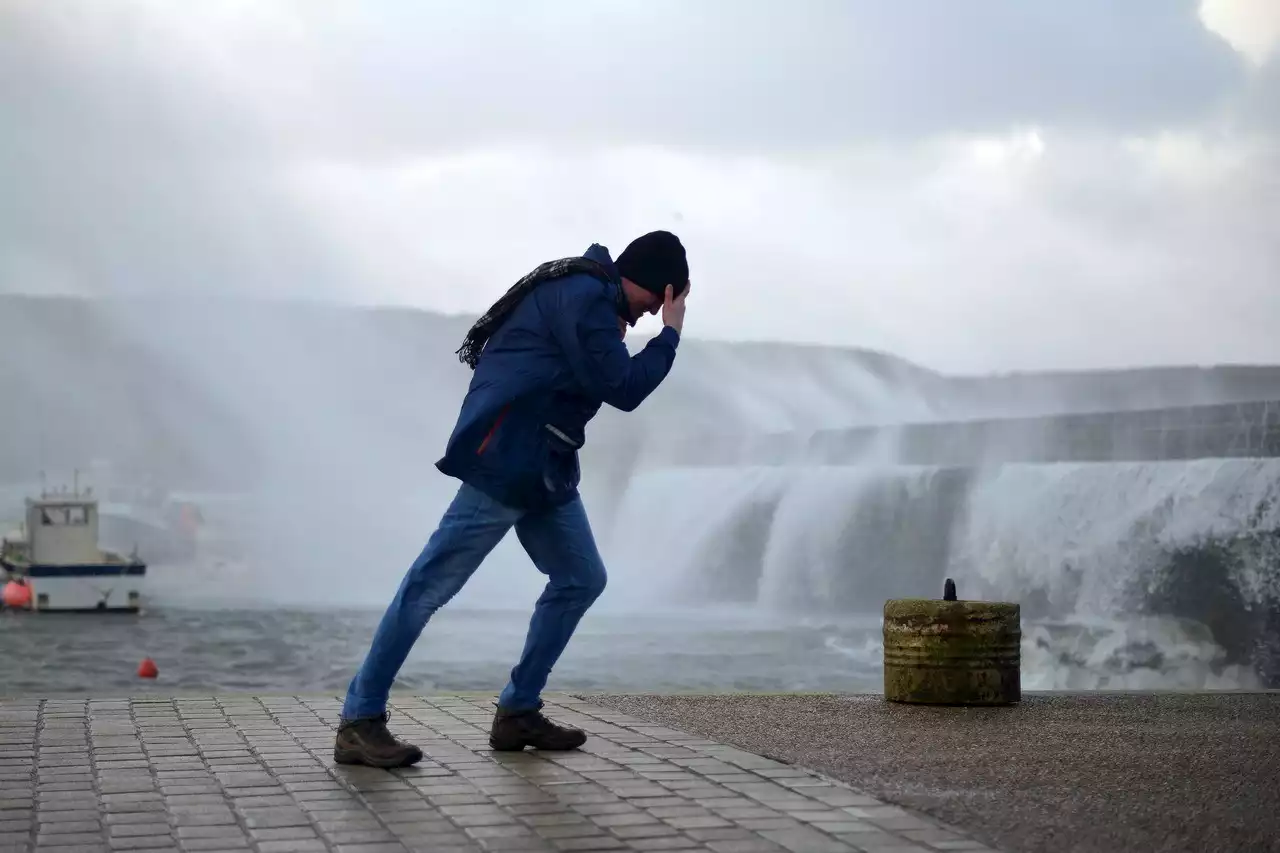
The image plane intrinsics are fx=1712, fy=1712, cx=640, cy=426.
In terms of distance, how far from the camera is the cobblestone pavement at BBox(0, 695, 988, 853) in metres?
3.78

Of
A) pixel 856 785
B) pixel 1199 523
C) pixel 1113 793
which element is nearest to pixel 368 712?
pixel 856 785

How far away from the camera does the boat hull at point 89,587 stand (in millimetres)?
43969

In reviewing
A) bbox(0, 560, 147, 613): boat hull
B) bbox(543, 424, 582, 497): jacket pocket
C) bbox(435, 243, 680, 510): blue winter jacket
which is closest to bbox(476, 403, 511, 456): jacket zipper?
bbox(435, 243, 680, 510): blue winter jacket

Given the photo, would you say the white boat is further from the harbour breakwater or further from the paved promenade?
the paved promenade

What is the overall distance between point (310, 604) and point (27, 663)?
59.4 ft

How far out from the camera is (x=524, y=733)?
5.05 m

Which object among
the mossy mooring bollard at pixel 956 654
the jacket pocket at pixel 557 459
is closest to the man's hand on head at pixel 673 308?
the jacket pocket at pixel 557 459

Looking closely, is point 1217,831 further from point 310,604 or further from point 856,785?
point 310,604

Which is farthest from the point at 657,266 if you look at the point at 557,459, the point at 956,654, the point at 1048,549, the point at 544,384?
the point at 1048,549

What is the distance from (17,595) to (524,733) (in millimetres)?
42684

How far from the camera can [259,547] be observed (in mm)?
61062

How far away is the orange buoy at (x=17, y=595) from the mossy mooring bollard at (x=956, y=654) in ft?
135

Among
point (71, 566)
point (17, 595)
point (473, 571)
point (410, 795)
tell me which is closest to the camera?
point (410, 795)

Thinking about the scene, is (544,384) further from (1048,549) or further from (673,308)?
(1048,549)
